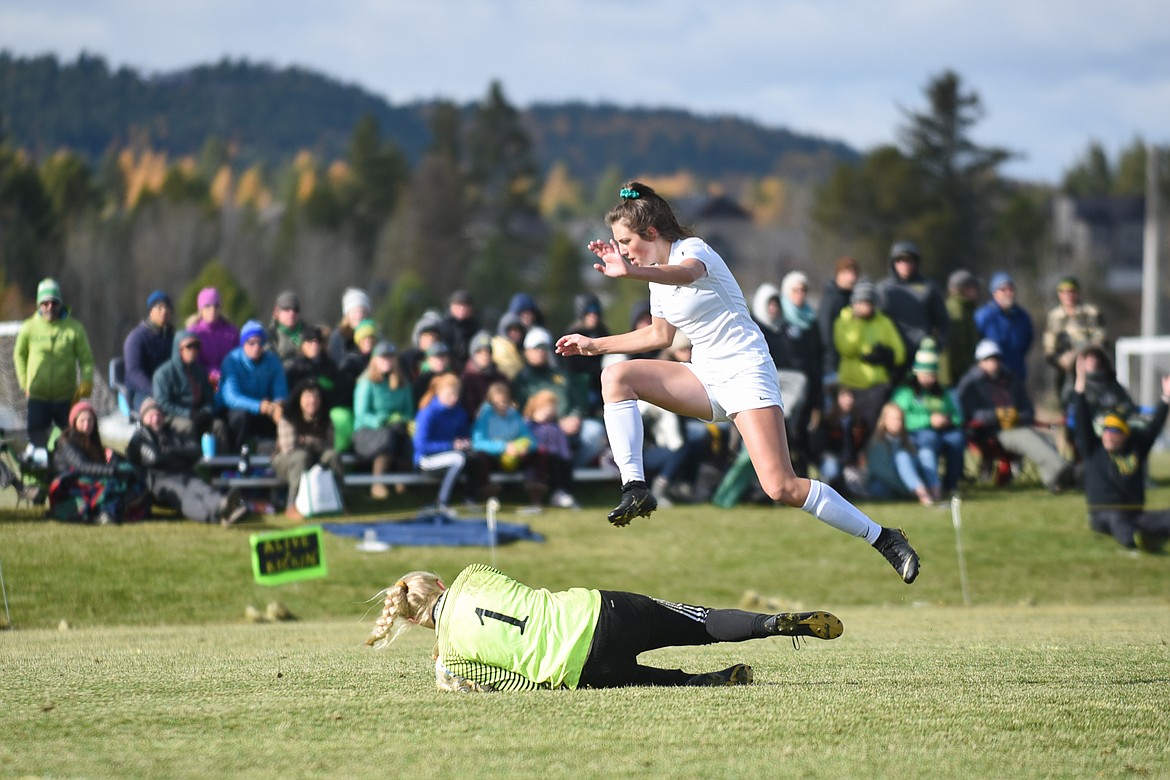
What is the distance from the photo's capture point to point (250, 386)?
14812 millimetres

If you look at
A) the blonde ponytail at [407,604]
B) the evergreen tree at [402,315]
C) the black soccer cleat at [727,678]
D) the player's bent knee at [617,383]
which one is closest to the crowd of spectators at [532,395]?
the player's bent knee at [617,383]

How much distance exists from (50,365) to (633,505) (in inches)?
366

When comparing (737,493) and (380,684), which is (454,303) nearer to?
(737,493)

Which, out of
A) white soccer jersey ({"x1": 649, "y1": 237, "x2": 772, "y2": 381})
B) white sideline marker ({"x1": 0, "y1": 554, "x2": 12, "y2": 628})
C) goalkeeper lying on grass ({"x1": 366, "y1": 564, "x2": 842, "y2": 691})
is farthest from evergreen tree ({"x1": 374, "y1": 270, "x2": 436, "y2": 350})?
goalkeeper lying on grass ({"x1": 366, "y1": 564, "x2": 842, "y2": 691})

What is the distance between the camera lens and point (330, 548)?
14125 millimetres

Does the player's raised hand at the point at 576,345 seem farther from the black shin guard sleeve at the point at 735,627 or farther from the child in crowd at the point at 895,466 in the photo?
the child in crowd at the point at 895,466

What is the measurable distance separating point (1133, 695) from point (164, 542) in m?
9.66

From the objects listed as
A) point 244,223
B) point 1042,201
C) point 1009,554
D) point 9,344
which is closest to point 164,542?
point 9,344

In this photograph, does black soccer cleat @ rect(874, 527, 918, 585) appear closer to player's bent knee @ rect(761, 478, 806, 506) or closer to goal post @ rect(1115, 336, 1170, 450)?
player's bent knee @ rect(761, 478, 806, 506)

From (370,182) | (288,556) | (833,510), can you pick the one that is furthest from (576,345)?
(370,182)

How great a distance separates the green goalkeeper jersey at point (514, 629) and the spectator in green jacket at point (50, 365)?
30.5ft

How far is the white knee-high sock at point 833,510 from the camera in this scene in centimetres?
727

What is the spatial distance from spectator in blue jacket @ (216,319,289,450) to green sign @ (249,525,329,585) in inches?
81.9

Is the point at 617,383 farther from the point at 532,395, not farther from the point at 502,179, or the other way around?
the point at 502,179
